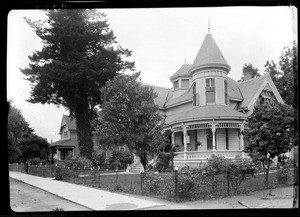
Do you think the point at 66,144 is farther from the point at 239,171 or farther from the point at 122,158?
the point at 239,171

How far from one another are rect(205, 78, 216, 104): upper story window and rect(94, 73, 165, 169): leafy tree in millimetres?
5762

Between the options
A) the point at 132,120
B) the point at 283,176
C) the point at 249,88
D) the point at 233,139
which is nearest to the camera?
the point at 283,176

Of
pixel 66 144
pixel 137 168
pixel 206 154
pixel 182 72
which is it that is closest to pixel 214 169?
pixel 206 154

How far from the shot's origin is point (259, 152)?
11852mm

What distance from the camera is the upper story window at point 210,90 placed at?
22281mm

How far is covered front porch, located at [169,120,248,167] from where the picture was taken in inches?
821

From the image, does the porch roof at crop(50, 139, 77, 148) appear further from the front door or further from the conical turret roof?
the conical turret roof

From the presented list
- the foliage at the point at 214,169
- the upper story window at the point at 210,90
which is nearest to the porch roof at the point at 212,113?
the upper story window at the point at 210,90

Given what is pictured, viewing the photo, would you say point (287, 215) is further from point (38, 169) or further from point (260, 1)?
point (38, 169)

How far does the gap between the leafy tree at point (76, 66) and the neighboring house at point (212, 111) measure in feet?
23.7

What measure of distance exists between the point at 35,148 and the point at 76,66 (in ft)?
40.5

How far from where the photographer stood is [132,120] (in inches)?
719

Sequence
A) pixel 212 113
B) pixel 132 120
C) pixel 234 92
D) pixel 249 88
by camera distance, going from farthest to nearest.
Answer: pixel 249 88 → pixel 234 92 → pixel 212 113 → pixel 132 120

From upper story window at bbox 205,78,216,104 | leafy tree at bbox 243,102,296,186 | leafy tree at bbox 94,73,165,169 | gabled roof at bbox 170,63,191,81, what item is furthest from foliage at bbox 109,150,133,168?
leafy tree at bbox 243,102,296,186
